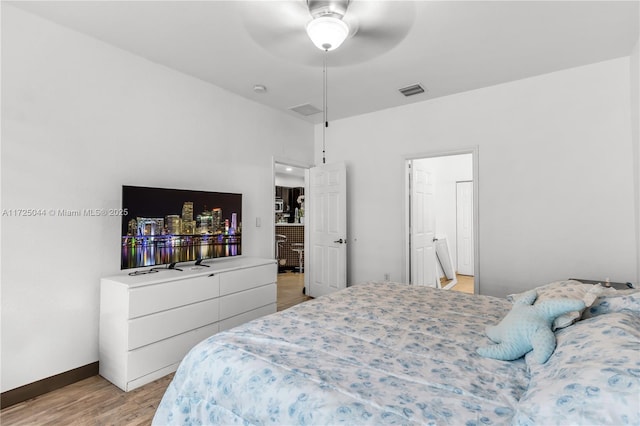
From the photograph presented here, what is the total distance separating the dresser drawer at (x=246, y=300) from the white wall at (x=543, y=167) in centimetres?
176

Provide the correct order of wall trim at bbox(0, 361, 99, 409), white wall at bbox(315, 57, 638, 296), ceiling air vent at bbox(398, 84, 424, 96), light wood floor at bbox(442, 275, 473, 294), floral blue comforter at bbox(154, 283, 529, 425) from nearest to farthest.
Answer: floral blue comforter at bbox(154, 283, 529, 425) < wall trim at bbox(0, 361, 99, 409) < white wall at bbox(315, 57, 638, 296) < ceiling air vent at bbox(398, 84, 424, 96) < light wood floor at bbox(442, 275, 473, 294)

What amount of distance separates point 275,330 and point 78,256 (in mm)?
1894

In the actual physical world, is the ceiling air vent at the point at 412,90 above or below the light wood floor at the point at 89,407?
above

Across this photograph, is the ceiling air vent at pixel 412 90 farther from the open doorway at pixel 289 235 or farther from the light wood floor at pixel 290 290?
the light wood floor at pixel 290 290

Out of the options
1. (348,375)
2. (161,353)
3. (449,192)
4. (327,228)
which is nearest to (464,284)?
(449,192)

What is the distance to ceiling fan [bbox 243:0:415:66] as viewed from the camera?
192 centimetres

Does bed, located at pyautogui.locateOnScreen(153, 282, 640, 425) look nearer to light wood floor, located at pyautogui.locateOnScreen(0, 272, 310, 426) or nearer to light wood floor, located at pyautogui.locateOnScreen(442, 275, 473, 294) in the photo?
light wood floor, located at pyautogui.locateOnScreen(0, 272, 310, 426)

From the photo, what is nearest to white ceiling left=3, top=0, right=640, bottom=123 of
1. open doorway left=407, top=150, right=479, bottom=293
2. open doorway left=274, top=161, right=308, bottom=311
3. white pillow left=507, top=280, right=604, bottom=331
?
open doorway left=407, top=150, right=479, bottom=293

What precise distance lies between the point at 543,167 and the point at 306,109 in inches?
112

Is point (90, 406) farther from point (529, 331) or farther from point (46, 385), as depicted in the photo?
point (529, 331)

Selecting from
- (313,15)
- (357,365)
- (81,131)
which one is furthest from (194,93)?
(357,365)

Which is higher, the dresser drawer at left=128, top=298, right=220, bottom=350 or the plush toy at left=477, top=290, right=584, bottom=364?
the plush toy at left=477, top=290, right=584, bottom=364

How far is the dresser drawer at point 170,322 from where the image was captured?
7.87ft

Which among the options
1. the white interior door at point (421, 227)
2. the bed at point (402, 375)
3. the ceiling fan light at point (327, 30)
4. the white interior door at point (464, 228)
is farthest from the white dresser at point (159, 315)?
the white interior door at point (464, 228)
